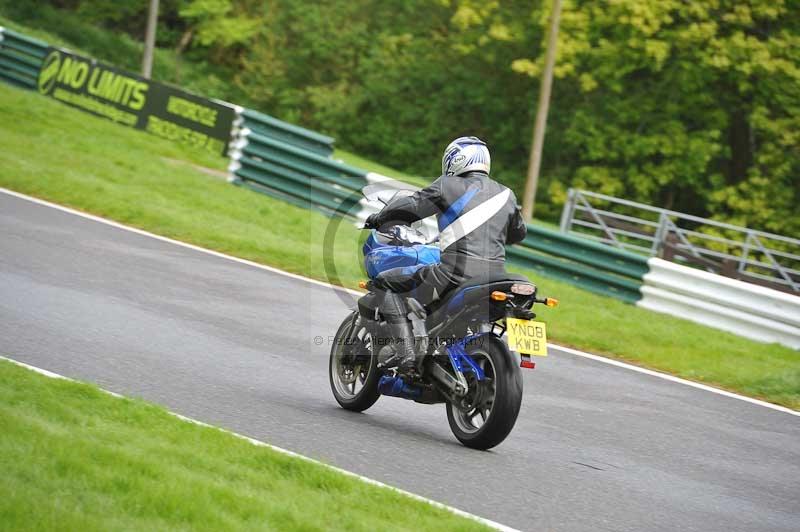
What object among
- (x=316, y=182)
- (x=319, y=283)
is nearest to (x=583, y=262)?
(x=319, y=283)

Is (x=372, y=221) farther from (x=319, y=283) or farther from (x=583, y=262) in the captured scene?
(x=583, y=262)

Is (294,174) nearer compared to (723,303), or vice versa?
(723,303)

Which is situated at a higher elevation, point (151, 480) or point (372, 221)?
point (372, 221)

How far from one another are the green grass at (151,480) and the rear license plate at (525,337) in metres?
1.46

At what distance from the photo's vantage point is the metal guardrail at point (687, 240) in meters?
21.5

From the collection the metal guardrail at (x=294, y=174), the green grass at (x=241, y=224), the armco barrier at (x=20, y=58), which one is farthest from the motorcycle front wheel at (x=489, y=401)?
the armco barrier at (x=20, y=58)

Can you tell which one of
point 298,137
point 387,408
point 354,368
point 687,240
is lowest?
point 387,408

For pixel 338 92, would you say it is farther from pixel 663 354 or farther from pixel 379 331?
pixel 379 331

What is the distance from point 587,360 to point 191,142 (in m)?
12.8

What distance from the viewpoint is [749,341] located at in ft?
45.0

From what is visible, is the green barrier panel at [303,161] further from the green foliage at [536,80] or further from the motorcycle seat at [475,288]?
the green foliage at [536,80]

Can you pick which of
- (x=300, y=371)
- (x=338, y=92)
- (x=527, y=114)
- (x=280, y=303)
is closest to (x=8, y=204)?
(x=280, y=303)

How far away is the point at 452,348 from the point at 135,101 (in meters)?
17.3

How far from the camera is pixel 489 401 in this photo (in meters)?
6.92
